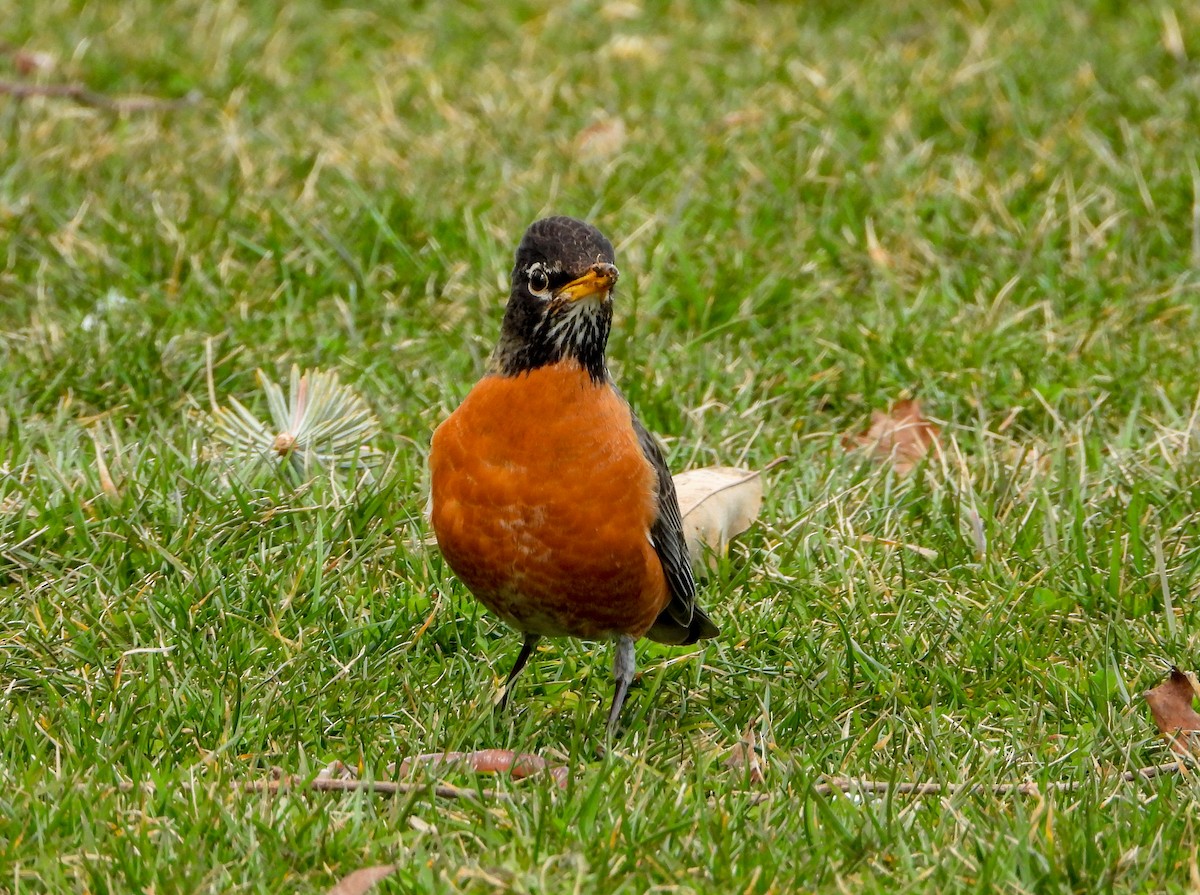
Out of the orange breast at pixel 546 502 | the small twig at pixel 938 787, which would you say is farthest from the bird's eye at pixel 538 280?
the small twig at pixel 938 787

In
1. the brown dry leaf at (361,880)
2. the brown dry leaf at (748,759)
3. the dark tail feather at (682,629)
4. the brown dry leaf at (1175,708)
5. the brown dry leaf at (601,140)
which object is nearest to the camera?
the brown dry leaf at (361,880)

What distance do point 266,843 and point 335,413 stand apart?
1989mm

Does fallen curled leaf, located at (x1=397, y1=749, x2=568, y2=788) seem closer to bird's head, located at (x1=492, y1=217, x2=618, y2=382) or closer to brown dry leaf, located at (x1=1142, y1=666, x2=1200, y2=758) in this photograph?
bird's head, located at (x1=492, y1=217, x2=618, y2=382)

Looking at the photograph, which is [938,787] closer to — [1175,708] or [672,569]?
[1175,708]

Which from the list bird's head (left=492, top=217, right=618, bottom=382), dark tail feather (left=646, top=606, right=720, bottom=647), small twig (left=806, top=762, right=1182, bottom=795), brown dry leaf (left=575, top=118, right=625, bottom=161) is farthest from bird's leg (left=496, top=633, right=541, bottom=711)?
brown dry leaf (left=575, top=118, right=625, bottom=161)

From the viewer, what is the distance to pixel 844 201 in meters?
6.84

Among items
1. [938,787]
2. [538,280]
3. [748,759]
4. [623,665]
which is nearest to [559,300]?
[538,280]

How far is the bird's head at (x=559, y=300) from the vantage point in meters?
3.82

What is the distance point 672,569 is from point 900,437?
5.09 ft

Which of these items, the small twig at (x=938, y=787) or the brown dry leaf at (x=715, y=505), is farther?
the brown dry leaf at (x=715, y=505)

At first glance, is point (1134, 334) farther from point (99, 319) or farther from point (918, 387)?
point (99, 319)

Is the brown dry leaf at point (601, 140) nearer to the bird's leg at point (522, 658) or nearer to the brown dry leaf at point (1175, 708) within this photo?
the bird's leg at point (522, 658)

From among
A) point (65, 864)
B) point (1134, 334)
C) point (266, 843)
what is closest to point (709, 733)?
point (266, 843)

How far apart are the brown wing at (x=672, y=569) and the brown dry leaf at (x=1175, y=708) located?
1090 mm
